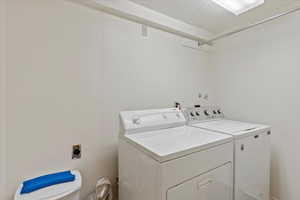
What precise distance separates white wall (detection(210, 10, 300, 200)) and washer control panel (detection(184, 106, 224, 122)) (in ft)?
1.19

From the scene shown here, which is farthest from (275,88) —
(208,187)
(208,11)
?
(208,187)

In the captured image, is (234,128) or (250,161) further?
(234,128)

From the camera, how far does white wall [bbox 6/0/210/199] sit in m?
1.10

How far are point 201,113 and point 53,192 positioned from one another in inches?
66.3

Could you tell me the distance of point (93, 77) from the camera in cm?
141

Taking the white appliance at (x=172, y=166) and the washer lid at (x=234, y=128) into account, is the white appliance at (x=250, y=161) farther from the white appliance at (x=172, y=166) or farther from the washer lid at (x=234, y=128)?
the white appliance at (x=172, y=166)

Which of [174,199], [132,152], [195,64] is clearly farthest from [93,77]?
[195,64]

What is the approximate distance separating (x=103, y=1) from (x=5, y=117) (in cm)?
134

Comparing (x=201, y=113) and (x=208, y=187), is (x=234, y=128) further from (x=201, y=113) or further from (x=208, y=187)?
(x=208, y=187)

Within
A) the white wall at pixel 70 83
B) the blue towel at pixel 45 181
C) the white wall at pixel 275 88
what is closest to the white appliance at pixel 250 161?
the white wall at pixel 275 88

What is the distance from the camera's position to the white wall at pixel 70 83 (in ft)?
3.61

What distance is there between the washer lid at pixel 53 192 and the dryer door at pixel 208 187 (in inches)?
29.9

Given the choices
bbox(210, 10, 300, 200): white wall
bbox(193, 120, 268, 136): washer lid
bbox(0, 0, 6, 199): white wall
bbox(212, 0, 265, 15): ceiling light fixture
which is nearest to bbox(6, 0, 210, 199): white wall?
bbox(0, 0, 6, 199): white wall

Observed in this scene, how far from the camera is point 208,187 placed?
0.98 metres
